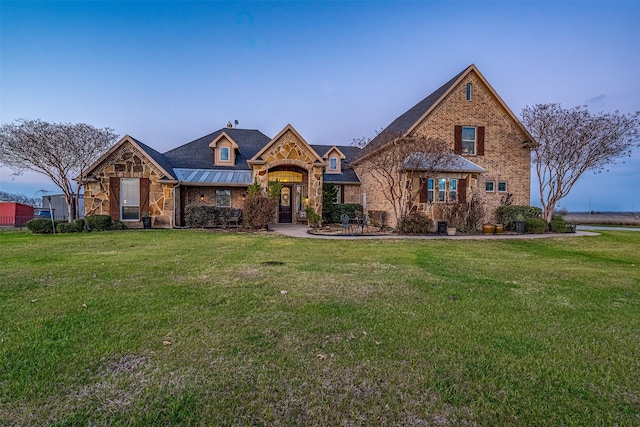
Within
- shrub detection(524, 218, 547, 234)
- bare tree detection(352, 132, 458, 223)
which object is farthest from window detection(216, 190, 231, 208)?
shrub detection(524, 218, 547, 234)

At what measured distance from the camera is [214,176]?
18859mm

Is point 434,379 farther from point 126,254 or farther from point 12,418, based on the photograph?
point 126,254

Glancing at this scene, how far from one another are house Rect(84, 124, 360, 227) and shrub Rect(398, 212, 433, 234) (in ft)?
18.4

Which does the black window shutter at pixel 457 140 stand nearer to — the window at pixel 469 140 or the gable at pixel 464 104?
the window at pixel 469 140

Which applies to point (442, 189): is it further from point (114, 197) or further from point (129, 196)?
point (114, 197)

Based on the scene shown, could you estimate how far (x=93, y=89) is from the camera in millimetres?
20703

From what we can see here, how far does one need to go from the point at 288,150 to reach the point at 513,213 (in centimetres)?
1413

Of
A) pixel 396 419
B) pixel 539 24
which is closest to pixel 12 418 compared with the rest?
pixel 396 419

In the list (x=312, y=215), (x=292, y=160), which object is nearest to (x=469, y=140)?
(x=312, y=215)

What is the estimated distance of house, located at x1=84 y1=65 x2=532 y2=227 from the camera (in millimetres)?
16656

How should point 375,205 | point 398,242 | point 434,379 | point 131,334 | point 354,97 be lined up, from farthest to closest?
point 354,97, point 375,205, point 398,242, point 131,334, point 434,379

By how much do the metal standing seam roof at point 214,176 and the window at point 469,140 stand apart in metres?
13.9

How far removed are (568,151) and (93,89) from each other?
31.6 metres

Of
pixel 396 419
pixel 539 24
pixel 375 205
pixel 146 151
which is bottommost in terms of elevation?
pixel 396 419
